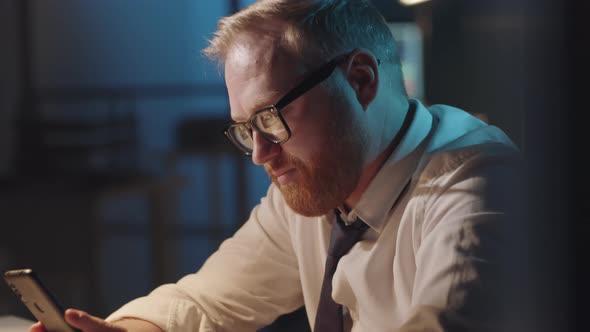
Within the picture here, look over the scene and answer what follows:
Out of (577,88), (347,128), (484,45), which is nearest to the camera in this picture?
(577,88)

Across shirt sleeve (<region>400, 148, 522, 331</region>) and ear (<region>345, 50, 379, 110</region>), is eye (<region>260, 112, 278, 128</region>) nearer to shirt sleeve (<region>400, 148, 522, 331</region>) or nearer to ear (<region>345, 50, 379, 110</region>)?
ear (<region>345, 50, 379, 110</region>)

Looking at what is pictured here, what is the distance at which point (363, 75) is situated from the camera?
3.69 ft

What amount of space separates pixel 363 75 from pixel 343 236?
0.29 metres

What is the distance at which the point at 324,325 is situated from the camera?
1.26m

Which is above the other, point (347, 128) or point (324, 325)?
point (347, 128)

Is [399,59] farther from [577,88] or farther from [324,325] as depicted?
[577,88]

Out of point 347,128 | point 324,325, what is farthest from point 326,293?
point 347,128

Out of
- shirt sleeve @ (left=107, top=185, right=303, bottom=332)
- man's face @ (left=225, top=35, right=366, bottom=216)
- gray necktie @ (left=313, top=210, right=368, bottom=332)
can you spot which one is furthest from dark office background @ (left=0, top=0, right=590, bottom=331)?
man's face @ (left=225, top=35, right=366, bottom=216)

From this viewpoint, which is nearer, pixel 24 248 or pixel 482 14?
pixel 482 14

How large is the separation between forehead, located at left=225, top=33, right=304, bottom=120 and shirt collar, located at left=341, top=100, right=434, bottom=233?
215 mm

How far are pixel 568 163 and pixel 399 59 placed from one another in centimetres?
72

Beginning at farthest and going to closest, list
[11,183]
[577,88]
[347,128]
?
[11,183], [347,128], [577,88]

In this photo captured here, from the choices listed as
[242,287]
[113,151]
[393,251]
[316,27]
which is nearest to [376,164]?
[393,251]

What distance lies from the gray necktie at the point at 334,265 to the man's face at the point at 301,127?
89 millimetres
